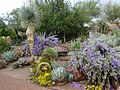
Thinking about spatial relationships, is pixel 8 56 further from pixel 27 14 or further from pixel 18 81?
pixel 18 81

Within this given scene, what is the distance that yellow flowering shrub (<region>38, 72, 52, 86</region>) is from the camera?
16.3 feet

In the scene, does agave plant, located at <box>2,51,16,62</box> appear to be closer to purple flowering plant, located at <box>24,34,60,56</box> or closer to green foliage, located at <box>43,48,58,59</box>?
purple flowering plant, located at <box>24,34,60,56</box>

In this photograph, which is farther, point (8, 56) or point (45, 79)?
point (8, 56)

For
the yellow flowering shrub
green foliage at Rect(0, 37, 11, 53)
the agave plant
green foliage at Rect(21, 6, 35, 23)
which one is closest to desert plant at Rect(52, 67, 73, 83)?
the yellow flowering shrub

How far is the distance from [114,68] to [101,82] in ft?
1.16

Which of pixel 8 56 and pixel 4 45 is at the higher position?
pixel 4 45

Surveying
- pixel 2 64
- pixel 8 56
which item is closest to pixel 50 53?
pixel 2 64

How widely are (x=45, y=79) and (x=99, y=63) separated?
1128 millimetres

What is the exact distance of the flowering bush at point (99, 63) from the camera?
183 inches

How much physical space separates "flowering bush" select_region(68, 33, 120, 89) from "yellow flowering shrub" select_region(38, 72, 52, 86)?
2.06 feet

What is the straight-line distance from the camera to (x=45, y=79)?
5059 millimetres

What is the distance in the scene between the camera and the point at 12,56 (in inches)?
276

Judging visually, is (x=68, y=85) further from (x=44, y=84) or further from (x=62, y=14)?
(x=62, y=14)

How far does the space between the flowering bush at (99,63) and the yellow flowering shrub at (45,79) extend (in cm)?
63
